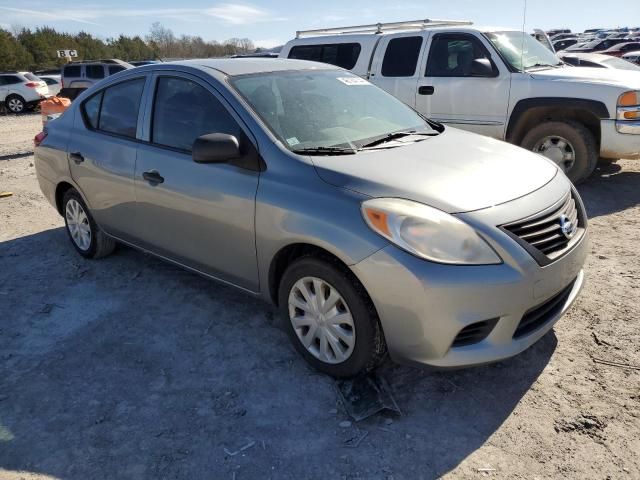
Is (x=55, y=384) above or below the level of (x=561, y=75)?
below

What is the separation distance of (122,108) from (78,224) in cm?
132

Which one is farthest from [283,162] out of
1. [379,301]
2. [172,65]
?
[172,65]

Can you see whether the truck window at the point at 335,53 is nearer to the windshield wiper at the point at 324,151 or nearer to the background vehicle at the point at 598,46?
the windshield wiper at the point at 324,151

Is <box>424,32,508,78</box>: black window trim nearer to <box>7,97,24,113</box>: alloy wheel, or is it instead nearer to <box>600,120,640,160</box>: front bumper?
<box>600,120,640,160</box>: front bumper

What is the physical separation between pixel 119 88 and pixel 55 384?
2.34 meters

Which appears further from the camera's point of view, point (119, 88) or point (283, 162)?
point (119, 88)

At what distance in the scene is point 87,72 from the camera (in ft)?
66.4

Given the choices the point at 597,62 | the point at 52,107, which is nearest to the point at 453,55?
the point at 597,62

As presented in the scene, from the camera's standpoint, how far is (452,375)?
2.98m

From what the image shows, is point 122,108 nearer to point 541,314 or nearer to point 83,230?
point 83,230

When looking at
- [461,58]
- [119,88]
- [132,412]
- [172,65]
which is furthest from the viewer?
[461,58]

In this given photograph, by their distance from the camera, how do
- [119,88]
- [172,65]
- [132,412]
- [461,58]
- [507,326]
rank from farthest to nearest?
1. [461,58]
2. [119,88]
3. [172,65]
4. [132,412]
5. [507,326]

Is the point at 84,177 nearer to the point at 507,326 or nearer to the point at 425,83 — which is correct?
the point at 507,326

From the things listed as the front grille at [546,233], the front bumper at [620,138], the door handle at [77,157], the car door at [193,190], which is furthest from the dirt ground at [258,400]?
the front bumper at [620,138]
